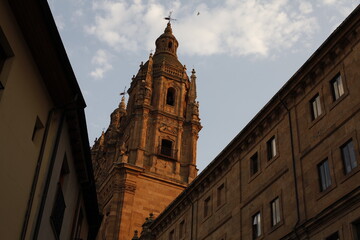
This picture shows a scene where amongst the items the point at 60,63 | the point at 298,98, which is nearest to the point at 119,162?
the point at 298,98

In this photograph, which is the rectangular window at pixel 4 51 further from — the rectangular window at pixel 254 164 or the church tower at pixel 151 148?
the church tower at pixel 151 148

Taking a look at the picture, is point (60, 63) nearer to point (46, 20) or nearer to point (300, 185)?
point (46, 20)

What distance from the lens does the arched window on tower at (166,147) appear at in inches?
2422

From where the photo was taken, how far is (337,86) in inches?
963

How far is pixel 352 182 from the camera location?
69.5 ft

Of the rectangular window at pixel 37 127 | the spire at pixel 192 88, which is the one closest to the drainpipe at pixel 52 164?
the rectangular window at pixel 37 127

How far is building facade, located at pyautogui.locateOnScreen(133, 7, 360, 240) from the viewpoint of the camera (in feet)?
72.4

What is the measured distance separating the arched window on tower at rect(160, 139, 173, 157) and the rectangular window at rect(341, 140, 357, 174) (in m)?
39.6

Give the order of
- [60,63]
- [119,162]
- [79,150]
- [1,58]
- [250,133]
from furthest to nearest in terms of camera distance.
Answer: [119,162], [250,133], [79,150], [60,63], [1,58]

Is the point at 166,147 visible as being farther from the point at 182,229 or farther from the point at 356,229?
the point at 356,229

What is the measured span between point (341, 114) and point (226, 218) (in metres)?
10.9

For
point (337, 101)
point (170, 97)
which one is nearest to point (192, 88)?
point (170, 97)

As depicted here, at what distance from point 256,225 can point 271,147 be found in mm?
4261

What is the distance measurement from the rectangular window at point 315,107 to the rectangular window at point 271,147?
11.1 feet
